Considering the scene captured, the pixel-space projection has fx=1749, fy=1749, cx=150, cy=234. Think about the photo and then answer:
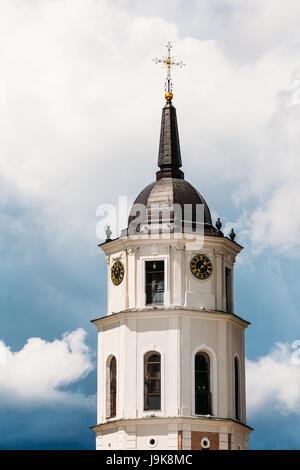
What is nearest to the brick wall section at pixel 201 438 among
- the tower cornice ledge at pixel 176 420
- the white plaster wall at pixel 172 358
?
the tower cornice ledge at pixel 176 420

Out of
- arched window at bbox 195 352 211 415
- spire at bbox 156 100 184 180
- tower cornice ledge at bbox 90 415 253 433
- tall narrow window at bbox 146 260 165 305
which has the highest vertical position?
Result: spire at bbox 156 100 184 180

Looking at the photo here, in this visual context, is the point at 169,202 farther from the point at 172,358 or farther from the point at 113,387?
the point at 113,387

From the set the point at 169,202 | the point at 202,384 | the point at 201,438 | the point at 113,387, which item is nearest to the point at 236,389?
the point at 202,384

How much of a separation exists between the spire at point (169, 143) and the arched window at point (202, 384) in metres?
12.2

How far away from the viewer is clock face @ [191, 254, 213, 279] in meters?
105

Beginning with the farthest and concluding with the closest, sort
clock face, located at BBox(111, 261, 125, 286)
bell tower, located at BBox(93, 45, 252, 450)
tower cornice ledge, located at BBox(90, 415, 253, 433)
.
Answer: clock face, located at BBox(111, 261, 125, 286)
bell tower, located at BBox(93, 45, 252, 450)
tower cornice ledge, located at BBox(90, 415, 253, 433)

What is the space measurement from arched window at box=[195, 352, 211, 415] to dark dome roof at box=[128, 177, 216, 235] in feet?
25.5

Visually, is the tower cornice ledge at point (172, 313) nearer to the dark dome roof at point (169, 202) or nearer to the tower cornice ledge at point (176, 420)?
the dark dome roof at point (169, 202)

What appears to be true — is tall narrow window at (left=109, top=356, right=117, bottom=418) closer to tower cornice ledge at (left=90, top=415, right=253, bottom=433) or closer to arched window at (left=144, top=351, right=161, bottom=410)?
tower cornice ledge at (left=90, top=415, right=253, bottom=433)

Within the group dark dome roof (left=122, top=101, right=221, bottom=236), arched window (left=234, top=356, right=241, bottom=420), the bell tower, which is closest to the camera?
the bell tower

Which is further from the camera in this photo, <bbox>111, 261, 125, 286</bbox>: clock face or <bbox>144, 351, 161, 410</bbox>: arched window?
<bbox>111, 261, 125, 286</bbox>: clock face

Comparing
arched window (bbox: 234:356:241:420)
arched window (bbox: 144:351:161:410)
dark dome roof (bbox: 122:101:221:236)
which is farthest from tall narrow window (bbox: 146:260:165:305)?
arched window (bbox: 234:356:241:420)

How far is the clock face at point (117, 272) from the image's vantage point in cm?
10588

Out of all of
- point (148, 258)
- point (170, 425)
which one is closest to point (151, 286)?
point (148, 258)
